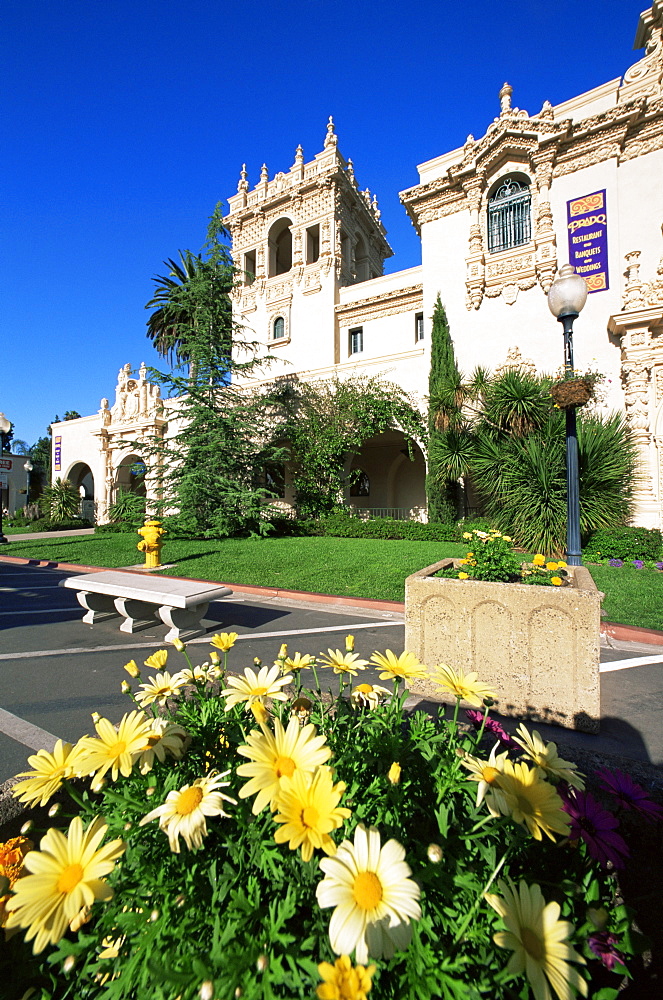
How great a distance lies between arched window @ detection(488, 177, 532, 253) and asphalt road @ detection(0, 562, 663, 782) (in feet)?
49.6

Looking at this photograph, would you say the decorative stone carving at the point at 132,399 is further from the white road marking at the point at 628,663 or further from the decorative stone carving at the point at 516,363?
the white road marking at the point at 628,663

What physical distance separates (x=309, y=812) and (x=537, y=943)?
45cm

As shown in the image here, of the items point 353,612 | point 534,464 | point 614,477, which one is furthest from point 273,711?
point 614,477

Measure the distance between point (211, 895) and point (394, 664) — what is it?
0.78 meters

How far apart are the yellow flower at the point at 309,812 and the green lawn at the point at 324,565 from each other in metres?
5.73

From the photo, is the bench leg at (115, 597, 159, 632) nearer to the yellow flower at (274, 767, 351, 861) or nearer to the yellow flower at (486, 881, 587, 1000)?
the yellow flower at (274, 767, 351, 861)

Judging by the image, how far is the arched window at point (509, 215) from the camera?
47.4 ft

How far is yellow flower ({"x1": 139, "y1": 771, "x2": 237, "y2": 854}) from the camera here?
0.83 m

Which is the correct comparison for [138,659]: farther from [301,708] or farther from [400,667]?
[400,667]

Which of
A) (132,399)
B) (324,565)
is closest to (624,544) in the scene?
(324,565)

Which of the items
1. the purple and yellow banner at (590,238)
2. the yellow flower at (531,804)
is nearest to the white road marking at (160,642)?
the yellow flower at (531,804)

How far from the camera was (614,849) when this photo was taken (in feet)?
3.53

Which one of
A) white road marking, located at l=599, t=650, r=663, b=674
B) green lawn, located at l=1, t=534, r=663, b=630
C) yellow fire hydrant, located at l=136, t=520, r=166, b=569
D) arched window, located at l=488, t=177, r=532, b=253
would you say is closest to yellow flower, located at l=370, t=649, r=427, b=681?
white road marking, located at l=599, t=650, r=663, b=674

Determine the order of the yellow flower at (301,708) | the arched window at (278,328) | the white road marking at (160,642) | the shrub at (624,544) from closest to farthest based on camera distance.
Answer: the yellow flower at (301,708) → the white road marking at (160,642) → the shrub at (624,544) → the arched window at (278,328)
